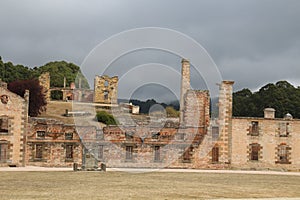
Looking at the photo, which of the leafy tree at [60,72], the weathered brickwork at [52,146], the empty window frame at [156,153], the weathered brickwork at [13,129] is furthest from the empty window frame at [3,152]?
the leafy tree at [60,72]

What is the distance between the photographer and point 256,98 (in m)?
71.1

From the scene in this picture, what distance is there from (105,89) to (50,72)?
2262 cm

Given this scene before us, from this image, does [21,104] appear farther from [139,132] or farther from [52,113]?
[52,113]

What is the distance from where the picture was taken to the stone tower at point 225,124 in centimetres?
3722

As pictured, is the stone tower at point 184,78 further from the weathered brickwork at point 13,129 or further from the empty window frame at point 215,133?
the weathered brickwork at point 13,129

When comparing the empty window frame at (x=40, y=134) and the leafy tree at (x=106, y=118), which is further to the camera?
the leafy tree at (x=106, y=118)

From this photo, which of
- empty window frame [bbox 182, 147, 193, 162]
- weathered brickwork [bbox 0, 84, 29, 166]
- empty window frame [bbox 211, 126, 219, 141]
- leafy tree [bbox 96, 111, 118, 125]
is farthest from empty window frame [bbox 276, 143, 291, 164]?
leafy tree [bbox 96, 111, 118, 125]

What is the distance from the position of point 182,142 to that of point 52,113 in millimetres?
24867

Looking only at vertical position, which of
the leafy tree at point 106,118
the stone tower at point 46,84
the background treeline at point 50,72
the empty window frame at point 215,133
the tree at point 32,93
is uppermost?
the background treeline at point 50,72

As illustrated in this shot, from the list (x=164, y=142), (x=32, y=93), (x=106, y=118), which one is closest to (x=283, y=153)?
(x=164, y=142)

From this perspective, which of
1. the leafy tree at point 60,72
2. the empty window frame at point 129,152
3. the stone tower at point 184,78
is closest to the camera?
the empty window frame at point 129,152

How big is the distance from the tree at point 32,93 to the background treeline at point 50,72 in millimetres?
19647

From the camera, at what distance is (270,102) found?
6925cm

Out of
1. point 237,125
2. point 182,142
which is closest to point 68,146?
point 182,142
